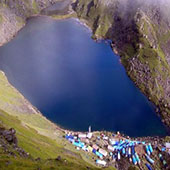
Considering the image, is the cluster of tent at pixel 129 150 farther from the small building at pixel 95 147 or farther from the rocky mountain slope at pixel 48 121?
the rocky mountain slope at pixel 48 121

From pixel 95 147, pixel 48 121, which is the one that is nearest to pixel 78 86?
pixel 48 121

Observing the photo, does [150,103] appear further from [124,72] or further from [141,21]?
[141,21]

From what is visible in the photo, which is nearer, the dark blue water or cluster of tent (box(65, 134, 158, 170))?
cluster of tent (box(65, 134, 158, 170))

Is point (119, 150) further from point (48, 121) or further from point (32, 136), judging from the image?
point (32, 136)

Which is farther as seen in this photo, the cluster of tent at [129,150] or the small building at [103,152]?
the cluster of tent at [129,150]

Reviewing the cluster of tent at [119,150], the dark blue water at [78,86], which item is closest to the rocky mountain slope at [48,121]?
the cluster of tent at [119,150]

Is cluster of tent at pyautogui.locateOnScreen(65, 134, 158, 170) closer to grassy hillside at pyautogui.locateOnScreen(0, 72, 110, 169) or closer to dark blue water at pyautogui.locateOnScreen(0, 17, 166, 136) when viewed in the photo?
grassy hillside at pyautogui.locateOnScreen(0, 72, 110, 169)

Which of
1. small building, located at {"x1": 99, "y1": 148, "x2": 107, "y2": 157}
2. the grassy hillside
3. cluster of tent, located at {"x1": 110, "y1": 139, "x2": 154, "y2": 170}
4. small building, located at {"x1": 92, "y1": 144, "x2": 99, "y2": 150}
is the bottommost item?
cluster of tent, located at {"x1": 110, "y1": 139, "x2": 154, "y2": 170}

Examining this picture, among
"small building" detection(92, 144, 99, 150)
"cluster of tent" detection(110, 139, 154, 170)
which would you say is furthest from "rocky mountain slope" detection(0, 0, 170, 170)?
"cluster of tent" detection(110, 139, 154, 170)
